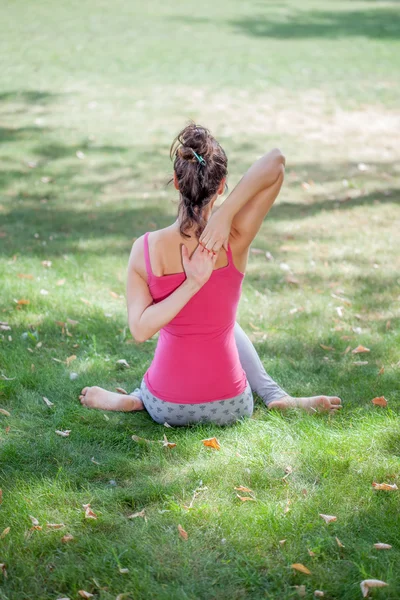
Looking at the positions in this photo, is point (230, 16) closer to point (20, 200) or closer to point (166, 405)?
point (20, 200)

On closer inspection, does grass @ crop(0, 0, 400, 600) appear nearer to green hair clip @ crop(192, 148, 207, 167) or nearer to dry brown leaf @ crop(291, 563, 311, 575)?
dry brown leaf @ crop(291, 563, 311, 575)

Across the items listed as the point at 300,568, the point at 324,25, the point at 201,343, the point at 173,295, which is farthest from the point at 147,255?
the point at 324,25

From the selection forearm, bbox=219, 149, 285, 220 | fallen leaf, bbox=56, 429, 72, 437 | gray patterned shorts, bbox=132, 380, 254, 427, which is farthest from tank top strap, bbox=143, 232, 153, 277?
fallen leaf, bbox=56, 429, 72, 437

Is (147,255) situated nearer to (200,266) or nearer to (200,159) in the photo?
(200,266)

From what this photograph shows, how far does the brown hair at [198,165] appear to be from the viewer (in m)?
3.03

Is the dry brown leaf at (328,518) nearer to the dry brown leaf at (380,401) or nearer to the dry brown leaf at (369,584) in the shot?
the dry brown leaf at (369,584)

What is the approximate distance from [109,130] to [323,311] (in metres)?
6.03

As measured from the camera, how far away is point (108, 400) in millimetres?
3760

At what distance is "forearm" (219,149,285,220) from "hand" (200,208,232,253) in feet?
0.44

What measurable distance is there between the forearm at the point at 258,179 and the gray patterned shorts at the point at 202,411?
89 cm

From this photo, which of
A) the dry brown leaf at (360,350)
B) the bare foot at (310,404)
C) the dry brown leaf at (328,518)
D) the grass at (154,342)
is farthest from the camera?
the dry brown leaf at (360,350)

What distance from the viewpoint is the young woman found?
10.4ft

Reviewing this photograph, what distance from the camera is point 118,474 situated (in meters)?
3.19

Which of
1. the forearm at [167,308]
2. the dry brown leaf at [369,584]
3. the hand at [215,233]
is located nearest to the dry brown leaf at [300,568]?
the dry brown leaf at [369,584]
